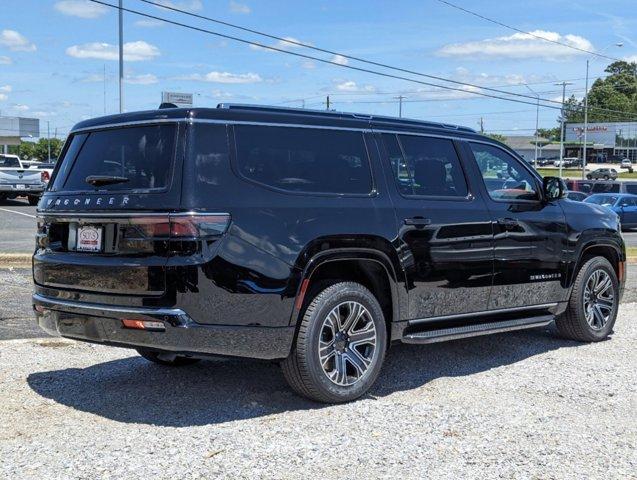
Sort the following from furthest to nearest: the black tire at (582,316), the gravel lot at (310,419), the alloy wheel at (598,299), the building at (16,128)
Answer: the building at (16,128) < the alloy wheel at (598,299) < the black tire at (582,316) < the gravel lot at (310,419)

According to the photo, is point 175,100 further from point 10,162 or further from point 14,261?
point 10,162

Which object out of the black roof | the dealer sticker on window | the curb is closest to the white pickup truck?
the curb

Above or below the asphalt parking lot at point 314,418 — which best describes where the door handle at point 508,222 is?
above

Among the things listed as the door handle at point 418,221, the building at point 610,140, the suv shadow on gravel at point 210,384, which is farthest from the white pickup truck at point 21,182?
the building at point 610,140

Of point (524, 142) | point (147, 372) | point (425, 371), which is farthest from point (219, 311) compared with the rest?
point (524, 142)

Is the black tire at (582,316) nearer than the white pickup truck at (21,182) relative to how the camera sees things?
Yes

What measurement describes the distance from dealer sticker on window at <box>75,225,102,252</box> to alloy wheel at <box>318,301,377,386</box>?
156 cm

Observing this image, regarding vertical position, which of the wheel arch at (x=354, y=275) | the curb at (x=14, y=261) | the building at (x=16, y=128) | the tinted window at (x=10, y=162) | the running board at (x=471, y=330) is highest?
the building at (x=16, y=128)

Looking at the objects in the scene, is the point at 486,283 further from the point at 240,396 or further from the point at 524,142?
the point at 524,142

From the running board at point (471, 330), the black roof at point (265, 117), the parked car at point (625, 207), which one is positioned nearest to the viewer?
the black roof at point (265, 117)

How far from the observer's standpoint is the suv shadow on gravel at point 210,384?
5.10m

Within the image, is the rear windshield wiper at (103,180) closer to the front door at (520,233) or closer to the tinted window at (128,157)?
the tinted window at (128,157)

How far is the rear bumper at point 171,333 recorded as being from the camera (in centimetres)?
462

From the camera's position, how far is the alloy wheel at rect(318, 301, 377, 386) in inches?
205
